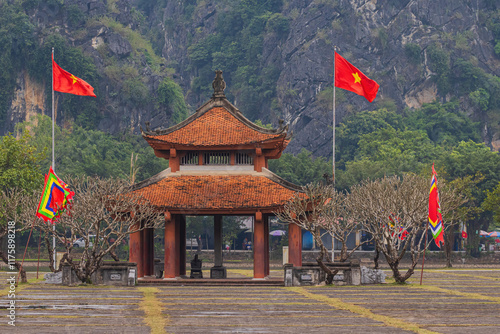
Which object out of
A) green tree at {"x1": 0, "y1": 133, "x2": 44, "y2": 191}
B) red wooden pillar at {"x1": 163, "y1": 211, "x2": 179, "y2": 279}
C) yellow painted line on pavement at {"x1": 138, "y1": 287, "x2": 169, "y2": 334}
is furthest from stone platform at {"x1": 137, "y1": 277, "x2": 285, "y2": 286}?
green tree at {"x1": 0, "y1": 133, "x2": 44, "y2": 191}

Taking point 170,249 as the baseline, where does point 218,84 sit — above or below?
above

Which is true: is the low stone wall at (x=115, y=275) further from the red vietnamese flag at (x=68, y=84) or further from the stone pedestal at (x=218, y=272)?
the red vietnamese flag at (x=68, y=84)

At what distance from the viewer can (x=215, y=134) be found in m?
47.7

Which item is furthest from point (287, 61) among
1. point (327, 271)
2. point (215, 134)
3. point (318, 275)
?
point (327, 271)

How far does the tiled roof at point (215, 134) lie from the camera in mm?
46812

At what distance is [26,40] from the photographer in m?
132

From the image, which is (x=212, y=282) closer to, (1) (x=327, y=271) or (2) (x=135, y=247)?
(2) (x=135, y=247)

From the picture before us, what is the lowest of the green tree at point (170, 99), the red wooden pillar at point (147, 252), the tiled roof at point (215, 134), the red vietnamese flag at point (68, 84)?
the red wooden pillar at point (147, 252)

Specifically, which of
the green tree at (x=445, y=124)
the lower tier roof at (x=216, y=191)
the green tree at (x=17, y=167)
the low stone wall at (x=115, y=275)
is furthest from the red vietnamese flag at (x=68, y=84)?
the green tree at (x=445, y=124)

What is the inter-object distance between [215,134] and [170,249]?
7.35 m

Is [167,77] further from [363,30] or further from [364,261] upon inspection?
[364,261]

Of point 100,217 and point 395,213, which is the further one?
point 395,213

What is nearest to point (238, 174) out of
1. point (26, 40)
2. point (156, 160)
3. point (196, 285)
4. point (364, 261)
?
point (196, 285)

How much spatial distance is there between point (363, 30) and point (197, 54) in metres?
36.2
